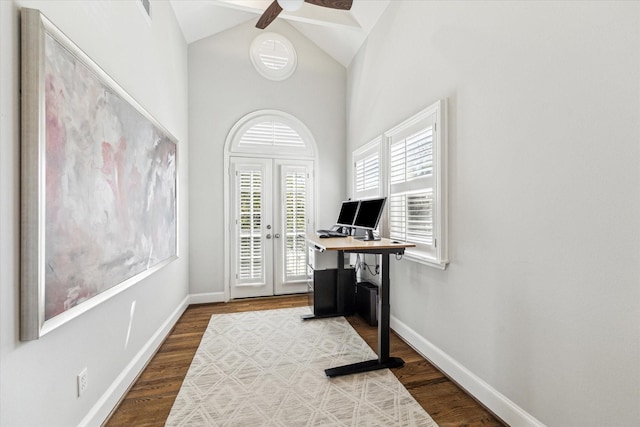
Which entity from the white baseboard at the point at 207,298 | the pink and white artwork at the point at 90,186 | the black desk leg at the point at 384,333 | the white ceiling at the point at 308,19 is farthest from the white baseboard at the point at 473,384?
the white ceiling at the point at 308,19

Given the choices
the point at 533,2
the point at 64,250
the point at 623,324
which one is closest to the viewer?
the point at 623,324

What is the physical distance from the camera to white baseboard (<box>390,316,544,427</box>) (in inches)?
66.5

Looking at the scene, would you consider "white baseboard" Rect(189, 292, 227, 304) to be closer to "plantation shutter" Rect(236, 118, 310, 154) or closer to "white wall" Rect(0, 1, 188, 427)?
"white wall" Rect(0, 1, 188, 427)

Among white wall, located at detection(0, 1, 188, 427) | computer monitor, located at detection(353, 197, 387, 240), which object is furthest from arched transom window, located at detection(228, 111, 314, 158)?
computer monitor, located at detection(353, 197, 387, 240)

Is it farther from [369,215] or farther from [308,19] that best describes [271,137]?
[369,215]

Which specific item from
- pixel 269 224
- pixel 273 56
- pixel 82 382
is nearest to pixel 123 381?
pixel 82 382

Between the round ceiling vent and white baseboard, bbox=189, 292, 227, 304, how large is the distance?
3.25 metres

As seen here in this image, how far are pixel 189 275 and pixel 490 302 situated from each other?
363cm

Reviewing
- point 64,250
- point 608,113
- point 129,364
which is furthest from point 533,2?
point 129,364

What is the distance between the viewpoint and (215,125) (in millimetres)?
4129

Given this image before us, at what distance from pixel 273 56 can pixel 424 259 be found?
3.65 metres

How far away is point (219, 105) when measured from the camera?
4141mm

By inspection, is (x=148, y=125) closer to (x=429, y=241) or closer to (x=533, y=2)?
(x=429, y=241)

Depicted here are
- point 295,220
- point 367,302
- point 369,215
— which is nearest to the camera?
point 369,215
